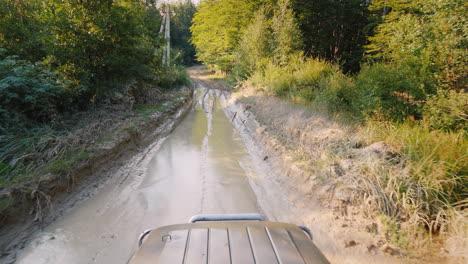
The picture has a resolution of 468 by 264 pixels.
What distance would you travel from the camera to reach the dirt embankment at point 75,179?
3.47m

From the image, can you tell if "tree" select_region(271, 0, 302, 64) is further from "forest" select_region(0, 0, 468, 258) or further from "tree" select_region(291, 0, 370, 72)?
"tree" select_region(291, 0, 370, 72)

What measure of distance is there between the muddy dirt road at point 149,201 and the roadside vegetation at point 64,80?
89cm

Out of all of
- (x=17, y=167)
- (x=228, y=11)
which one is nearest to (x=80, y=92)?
(x=17, y=167)

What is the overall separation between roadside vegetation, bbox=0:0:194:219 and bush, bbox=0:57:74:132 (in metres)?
0.02

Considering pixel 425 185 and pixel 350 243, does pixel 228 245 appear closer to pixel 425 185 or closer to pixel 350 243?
pixel 350 243

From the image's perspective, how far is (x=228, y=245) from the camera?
154 cm

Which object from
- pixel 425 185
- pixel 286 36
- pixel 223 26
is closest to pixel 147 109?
pixel 286 36

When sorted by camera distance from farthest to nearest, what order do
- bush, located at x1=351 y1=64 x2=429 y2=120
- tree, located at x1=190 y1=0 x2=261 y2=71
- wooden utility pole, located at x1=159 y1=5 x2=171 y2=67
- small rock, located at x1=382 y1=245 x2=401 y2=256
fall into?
tree, located at x1=190 y1=0 x2=261 y2=71 < wooden utility pole, located at x1=159 y1=5 x2=171 y2=67 < bush, located at x1=351 y1=64 x2=429 y2=120 < small rock, located at x1=382 y1=245 x2=401 y2=256

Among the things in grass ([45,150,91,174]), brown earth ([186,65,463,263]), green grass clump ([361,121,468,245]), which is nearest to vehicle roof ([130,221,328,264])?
brown earth ([186,65,463,263])

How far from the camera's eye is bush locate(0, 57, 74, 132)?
16.2 feet

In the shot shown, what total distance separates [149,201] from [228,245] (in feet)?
10.9

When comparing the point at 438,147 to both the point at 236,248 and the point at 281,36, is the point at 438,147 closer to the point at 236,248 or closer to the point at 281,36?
the point at 236,248

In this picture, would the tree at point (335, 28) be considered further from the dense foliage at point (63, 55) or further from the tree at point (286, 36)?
the dense foliage at point (63, 55)

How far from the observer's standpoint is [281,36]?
519 inches
